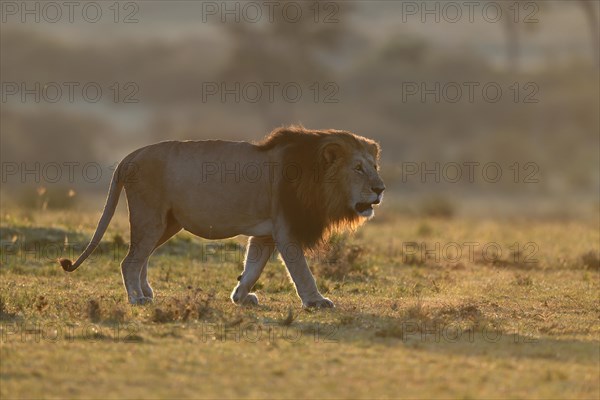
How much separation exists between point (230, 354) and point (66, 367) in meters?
1.19

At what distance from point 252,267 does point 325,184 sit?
113cm

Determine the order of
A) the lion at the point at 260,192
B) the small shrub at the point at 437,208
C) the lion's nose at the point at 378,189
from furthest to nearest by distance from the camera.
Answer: the small shrub at the point at 437,208 < the lion at the point at 260,192 < the lion's nose at the point at 378,189

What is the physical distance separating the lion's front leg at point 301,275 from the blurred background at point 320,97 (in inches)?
960

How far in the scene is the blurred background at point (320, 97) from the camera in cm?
4809

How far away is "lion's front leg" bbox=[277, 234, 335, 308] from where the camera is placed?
1185 centimetres

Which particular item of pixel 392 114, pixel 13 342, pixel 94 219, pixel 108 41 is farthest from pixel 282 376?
pixel 108 41

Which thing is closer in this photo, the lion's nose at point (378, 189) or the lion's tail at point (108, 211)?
the lion's nose at point (378, 189)

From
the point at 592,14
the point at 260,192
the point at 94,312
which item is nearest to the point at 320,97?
the point at 592,14

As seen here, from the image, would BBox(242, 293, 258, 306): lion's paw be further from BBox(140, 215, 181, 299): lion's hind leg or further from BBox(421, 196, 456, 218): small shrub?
BBox(421, 196, 456, 218): small shrub

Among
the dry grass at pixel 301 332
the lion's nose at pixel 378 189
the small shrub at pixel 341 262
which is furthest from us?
the small shrub at pixel 341 262

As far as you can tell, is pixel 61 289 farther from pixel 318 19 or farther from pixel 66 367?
pixel 318 19

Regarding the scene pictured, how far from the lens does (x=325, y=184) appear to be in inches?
467

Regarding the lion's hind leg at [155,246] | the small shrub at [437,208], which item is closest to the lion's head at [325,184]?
the lion's hind leg at [155,246]

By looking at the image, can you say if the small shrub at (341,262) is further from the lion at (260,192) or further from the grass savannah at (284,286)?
the lion at (260,192)
